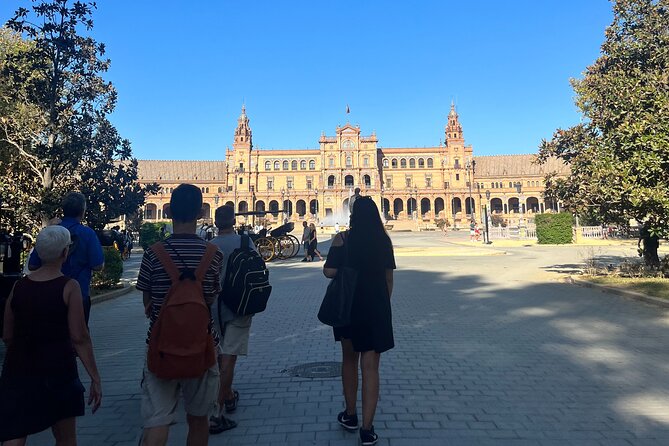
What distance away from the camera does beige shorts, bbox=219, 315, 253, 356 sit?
12.6 ft

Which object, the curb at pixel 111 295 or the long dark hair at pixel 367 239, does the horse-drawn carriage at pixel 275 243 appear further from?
the long dark hair at pixel 367 239

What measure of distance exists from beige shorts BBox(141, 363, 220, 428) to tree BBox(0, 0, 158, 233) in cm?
833

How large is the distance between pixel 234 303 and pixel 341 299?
94 centimetres

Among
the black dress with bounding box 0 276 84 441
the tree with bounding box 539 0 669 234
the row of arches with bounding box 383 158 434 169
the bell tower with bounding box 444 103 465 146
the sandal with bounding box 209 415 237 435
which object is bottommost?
the sandal with bounding box 209 415 237 435

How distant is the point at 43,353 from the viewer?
8.23ft

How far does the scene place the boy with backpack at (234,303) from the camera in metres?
3.66

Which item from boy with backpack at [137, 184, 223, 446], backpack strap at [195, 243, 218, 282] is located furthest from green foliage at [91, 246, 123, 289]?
backpack strap at [195, 243, 218, 282]

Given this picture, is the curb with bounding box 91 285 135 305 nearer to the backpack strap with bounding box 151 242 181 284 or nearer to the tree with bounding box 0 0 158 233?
the tree with bounding box 0 0 158 233

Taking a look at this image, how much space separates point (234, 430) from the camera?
11.8 feet

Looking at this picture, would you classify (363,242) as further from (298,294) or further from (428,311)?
(298,294)

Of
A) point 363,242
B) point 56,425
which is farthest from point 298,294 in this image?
point 56,425

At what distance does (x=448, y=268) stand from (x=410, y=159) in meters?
88.5

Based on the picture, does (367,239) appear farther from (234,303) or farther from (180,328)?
(180,328)

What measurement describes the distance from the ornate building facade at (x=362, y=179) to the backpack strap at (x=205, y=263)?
85310 mm
